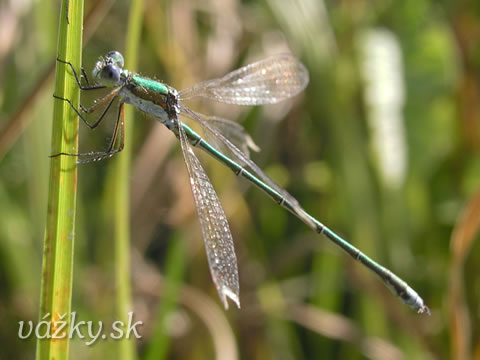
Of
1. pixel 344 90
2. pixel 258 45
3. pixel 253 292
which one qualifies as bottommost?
pixel 253 292

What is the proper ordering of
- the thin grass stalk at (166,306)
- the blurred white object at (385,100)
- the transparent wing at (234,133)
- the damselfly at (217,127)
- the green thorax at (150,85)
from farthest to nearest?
1. the blurred white object at (385,100)
2. the thin grass stalk at (166,306)
3. the transparent wing at (234,133)
4. the green thorax at (150,85)
5. the damselfly at (217,127)

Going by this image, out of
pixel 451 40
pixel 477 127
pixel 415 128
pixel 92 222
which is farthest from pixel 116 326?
pixel 451 40

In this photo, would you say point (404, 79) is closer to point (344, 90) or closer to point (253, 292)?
point (344, 90)

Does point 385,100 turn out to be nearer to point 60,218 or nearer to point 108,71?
point 108,71

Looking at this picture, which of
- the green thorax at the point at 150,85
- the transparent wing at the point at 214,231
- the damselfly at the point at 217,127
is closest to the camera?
the transparent wing at the point at 214,231

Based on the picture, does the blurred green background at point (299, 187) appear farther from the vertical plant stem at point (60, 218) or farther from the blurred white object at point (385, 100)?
the vertical plant stem at point (60, 218)

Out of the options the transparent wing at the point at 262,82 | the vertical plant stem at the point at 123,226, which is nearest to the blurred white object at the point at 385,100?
the transparent wing at the point at 262,82

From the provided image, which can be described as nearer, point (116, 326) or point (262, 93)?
point (116, 326)
